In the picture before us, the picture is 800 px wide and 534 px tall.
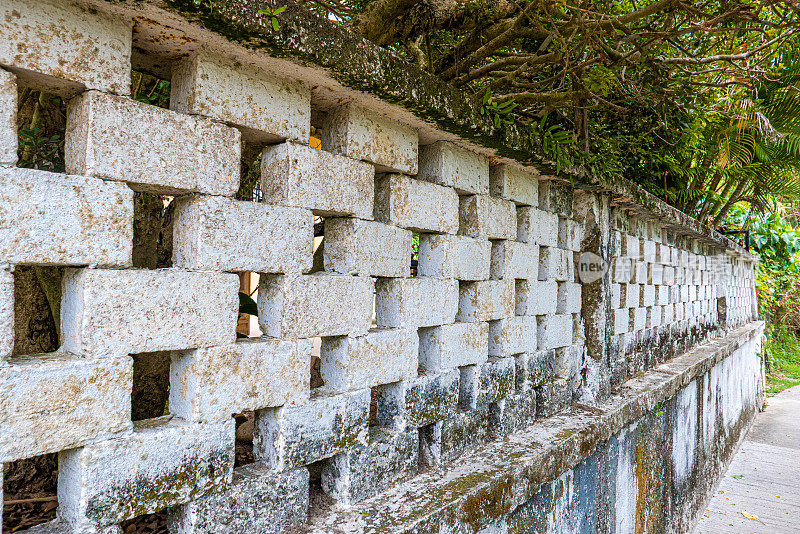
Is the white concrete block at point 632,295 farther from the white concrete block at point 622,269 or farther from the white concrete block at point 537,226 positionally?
the white concrete block at point 537,226

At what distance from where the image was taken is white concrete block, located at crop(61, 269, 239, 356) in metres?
1.17

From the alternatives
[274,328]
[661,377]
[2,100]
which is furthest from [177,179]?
[661,377]

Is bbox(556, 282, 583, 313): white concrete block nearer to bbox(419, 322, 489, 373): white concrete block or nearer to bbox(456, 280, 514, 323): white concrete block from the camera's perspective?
bbox(456, 280, 514, 323): white concrete block

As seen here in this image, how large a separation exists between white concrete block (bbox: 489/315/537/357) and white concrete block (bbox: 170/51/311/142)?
1318mm

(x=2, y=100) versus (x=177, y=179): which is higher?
(x=2, y=100)

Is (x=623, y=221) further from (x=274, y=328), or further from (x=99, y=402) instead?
(x=99, y=402)

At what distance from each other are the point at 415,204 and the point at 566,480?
1.64 metres

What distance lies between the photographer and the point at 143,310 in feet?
4.07

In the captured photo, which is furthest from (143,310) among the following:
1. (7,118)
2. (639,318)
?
(639,318)

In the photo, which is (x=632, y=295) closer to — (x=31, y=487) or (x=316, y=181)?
(x=316, y=181)

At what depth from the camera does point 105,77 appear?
1210 mm

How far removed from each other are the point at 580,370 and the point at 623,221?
1312 mm

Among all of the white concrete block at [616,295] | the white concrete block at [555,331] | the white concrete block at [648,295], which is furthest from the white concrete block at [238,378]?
the white concrete block at [648,295]

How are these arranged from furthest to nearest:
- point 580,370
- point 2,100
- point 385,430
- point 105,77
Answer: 1. point 580,370
2. point 385,430
3. point 105,77
4. point 2,100
